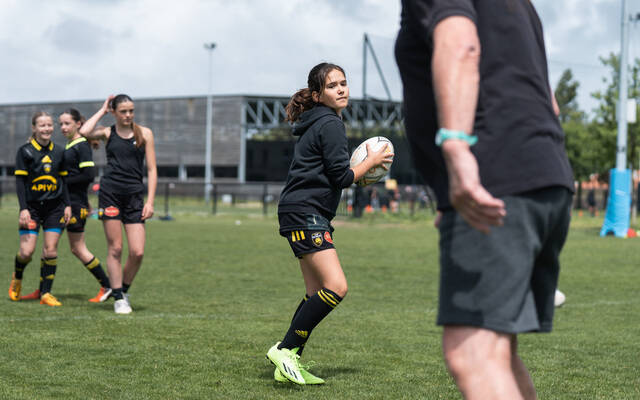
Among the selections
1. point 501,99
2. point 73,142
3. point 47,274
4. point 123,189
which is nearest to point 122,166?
point 123,189

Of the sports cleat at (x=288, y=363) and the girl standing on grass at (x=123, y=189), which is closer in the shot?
the sports cleat at (x=288, y=363)

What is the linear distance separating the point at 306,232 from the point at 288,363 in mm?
793

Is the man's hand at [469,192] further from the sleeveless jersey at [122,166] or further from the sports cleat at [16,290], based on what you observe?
the sports cleat at [16,290]

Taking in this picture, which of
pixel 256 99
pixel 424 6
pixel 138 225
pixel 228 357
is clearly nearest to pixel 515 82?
pixel 424 6

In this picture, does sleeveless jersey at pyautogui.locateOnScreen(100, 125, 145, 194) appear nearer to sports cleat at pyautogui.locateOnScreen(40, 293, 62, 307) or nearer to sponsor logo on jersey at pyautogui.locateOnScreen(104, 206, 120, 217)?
sponsor logo on jersey at pyautogui.locateOnScreen(104, 206, 120, 217)

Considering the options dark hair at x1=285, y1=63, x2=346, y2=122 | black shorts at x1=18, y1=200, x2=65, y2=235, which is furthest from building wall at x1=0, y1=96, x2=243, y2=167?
dark hair at x1=285, y1=63, x2=346, y2=122

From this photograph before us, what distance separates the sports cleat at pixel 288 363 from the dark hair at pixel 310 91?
1442 mm

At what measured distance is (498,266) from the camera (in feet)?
7.47

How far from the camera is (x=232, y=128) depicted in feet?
205

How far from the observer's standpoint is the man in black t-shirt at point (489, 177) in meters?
2.27

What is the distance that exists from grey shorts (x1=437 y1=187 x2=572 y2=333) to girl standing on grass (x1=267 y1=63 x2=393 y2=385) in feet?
7.77

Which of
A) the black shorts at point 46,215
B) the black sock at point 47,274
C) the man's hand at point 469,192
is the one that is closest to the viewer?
the man's hand at point 469,192

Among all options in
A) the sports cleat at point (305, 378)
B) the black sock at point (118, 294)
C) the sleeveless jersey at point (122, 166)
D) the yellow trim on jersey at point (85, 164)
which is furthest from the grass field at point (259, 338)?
the yellow trim on jersey at point (85, 164)

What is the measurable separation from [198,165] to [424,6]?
205ft
